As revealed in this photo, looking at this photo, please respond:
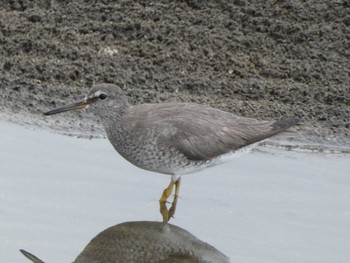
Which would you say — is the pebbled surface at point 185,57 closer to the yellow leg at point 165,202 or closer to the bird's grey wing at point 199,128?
the bird's grey wing at point 199,128

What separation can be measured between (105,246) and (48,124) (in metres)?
2.69

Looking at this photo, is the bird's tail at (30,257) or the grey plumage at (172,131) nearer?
the bird's tail at (30,257)

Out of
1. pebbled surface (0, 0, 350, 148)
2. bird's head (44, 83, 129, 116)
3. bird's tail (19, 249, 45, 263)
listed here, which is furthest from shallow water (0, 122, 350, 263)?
pebbled surface (0, 0, 350, 148)

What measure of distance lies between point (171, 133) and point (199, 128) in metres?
0.28

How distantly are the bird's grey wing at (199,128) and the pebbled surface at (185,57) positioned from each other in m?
1.45

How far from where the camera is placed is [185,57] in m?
10.9

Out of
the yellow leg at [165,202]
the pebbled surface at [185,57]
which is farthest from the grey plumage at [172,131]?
the pebbled surface at [185,57]

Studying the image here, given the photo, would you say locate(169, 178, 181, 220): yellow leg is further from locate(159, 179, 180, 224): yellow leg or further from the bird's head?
the bird's head

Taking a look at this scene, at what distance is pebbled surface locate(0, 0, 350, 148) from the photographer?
10.3 meters

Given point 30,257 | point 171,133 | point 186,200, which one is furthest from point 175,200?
point 30,257

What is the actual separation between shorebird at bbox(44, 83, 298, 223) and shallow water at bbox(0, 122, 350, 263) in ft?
0.89

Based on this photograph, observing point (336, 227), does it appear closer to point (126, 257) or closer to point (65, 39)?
point (126, 257)

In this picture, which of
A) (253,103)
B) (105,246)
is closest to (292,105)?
(253,103)

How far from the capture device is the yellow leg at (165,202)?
8141 millimetres
